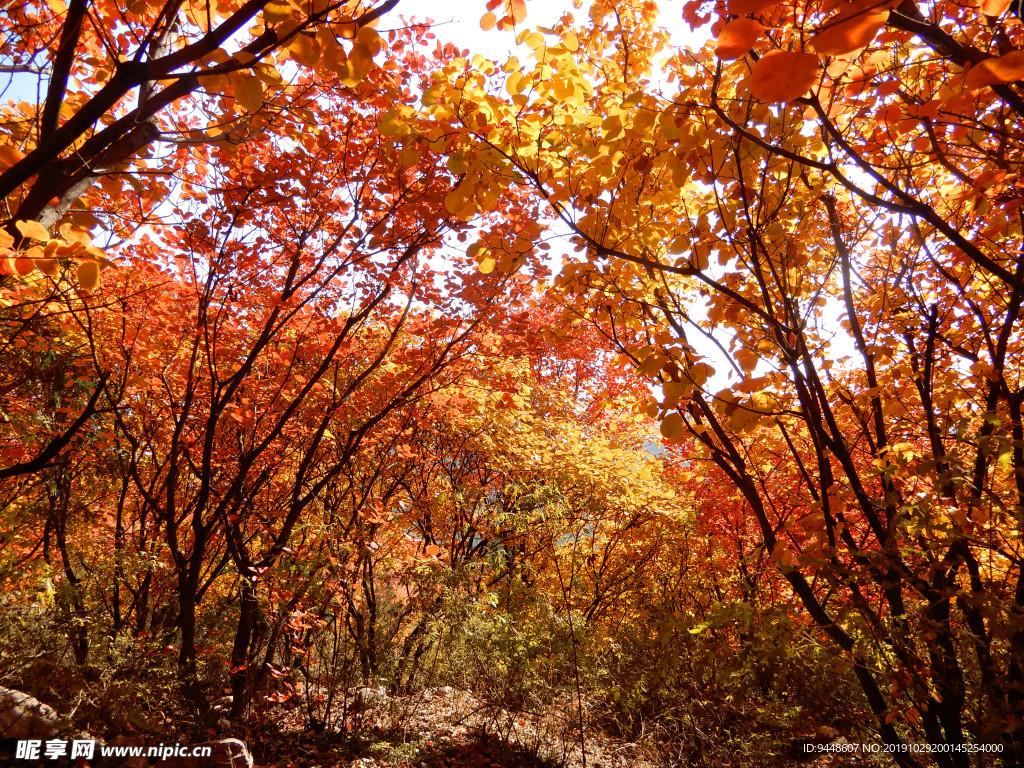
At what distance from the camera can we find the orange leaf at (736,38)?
958 mm

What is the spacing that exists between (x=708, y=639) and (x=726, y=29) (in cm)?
384

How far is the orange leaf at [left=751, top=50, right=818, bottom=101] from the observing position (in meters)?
0.90

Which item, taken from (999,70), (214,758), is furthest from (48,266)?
(214,758)

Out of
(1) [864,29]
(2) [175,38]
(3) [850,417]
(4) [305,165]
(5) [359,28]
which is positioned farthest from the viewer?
(3) [850,417]

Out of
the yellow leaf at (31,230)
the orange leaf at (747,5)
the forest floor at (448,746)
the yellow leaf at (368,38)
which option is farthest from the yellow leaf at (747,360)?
the forest floor at (448,746)

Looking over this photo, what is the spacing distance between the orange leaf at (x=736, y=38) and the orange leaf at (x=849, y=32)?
156mm

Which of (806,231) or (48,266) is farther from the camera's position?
(806,231)

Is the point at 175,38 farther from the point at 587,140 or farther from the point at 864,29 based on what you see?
the point at 864,29

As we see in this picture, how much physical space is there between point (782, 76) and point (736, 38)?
0.46ft

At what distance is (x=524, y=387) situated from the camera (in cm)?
726

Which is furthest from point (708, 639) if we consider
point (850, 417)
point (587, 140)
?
point (587, 140)

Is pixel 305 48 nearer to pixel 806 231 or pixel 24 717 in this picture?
pixel 806 231

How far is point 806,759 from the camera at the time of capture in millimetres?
5609

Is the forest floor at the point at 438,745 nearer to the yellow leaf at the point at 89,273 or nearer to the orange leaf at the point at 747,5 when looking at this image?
the yellow leaf at the point at 89,273
